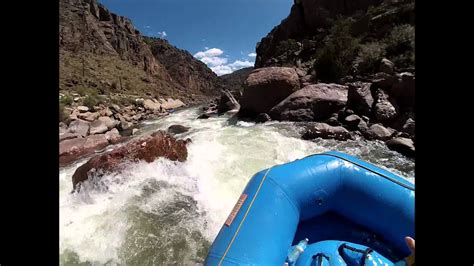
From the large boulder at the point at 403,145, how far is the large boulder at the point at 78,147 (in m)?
7.70

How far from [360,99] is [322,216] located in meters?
6.18

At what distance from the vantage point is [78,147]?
7.51 meters

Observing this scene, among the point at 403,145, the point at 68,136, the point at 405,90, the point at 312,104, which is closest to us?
the point at 403,145

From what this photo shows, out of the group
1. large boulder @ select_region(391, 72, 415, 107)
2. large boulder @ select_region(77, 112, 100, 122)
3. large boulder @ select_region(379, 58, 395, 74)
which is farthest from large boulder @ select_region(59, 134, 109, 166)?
large boulder @ select_region(379, 58, 395, 74)

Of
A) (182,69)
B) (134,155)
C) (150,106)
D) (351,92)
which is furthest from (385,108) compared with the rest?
(182,69)

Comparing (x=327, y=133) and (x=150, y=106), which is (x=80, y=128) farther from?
(x=150, y=106)

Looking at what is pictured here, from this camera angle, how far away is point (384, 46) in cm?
1260

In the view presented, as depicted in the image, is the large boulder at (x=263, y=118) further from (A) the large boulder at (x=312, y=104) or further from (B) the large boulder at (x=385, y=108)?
(B) the large boulder at (x=385, y=108)

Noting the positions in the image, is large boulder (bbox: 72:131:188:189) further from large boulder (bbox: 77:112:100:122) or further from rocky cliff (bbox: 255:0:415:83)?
rocky cliff (bbox: 255:0:415:83)

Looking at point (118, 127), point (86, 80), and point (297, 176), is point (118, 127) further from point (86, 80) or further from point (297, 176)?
point (86, 80)

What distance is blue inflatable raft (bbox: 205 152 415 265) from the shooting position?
228 cm

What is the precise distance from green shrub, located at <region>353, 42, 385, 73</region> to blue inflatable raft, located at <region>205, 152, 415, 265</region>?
372 inches

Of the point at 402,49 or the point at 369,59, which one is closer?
the point at 369,59
